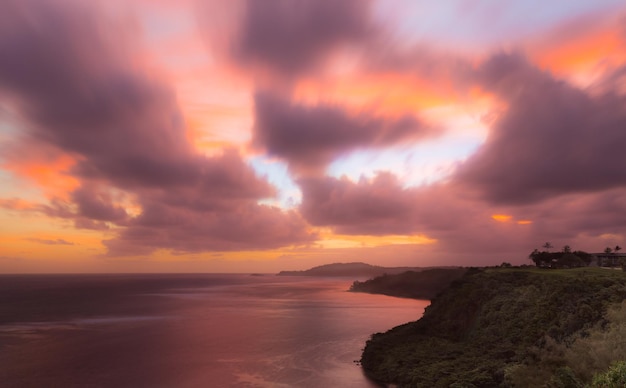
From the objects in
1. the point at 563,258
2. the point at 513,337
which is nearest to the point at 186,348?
the point at 513,337

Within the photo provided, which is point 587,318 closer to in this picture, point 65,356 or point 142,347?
point 142,347

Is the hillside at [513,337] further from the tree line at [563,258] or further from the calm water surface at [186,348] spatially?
the tree line at [563,258]

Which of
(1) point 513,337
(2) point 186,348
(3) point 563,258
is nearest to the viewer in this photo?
(1) point 513,337

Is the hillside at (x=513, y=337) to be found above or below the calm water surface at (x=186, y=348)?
above

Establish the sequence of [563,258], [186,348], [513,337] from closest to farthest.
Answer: [513,337], [186,348], [563,258]

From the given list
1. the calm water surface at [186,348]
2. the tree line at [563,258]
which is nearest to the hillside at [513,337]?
the calm water surface at [186,348]

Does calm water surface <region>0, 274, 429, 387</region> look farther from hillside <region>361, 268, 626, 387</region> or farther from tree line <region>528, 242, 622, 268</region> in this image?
tree line <region>528, 242, 622, 268</region>

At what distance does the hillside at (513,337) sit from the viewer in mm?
31234

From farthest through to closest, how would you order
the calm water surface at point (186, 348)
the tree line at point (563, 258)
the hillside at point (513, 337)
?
the tree line at point (563, 258) < the calm water surface at point (186, 348) < the hillside at point (513, 337)

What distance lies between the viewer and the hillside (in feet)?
102

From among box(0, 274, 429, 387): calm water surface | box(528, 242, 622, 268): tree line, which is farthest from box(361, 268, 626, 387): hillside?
box(528, 242, 622, 268): tree line

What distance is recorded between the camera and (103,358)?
58.7 metres

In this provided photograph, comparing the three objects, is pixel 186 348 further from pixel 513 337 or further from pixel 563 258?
pixel 563 258

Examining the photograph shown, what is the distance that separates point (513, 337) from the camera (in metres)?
43.3
